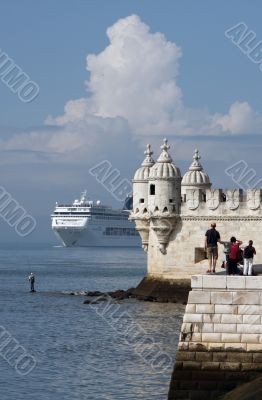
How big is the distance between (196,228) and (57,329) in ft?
39.9

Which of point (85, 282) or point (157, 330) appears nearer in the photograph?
point (157, 330)

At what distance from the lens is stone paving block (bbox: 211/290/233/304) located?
22797 millimetres

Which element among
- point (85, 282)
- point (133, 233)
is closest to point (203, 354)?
point (85, 282)

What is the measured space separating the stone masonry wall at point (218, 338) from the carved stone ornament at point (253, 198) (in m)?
26.7

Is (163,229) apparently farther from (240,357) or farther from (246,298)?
(240,357)

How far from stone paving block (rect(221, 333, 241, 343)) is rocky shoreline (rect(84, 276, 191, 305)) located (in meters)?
26.2

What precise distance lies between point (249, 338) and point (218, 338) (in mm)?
630

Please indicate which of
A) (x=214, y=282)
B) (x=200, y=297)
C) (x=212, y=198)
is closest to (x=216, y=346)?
(x=200, y=297)

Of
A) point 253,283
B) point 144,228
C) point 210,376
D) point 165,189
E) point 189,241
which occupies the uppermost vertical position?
point 165,189

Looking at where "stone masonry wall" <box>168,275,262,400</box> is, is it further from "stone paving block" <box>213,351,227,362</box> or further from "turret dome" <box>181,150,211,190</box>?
"turret dome" <box>181,150,211,190</box>

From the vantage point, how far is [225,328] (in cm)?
2264

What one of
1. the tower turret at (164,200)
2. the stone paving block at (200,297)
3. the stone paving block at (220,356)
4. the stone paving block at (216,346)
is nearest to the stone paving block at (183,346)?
the stone paving block at (216,346)

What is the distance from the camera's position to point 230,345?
2252cm

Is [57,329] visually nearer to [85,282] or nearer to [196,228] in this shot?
[196,228]
